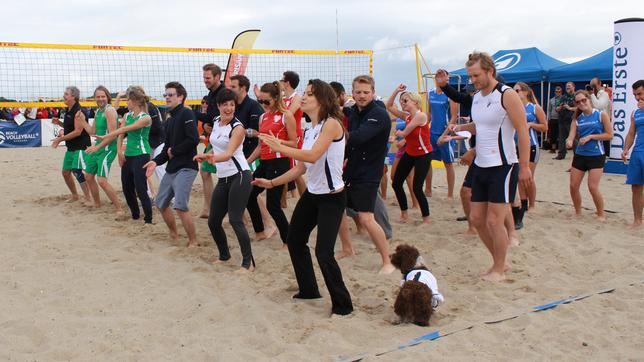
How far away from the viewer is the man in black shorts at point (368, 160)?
4766mm

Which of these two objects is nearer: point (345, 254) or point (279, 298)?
point (279, 298)

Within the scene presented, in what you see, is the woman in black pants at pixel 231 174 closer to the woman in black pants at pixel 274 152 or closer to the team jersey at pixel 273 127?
the woman in black pants at pixel 274 152

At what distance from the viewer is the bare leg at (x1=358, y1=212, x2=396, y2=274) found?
4863 millimetres

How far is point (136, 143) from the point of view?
6.70m

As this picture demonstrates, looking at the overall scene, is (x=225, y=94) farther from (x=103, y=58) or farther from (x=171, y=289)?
(x=103, y=58)

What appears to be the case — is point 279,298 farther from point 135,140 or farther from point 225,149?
point 135,140

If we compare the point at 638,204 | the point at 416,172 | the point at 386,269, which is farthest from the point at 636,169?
the point at 386,269

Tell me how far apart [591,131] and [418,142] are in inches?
78.3

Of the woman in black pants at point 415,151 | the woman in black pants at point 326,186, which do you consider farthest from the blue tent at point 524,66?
the woman in black pants at point 326,186

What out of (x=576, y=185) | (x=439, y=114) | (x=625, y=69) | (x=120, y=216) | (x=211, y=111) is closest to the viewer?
(x=211, y=111)

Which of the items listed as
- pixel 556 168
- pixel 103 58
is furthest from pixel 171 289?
pixel 556 168

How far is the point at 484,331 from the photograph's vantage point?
3678mm

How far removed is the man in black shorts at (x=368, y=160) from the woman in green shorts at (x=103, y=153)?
3.43m

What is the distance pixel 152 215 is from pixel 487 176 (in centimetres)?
409
